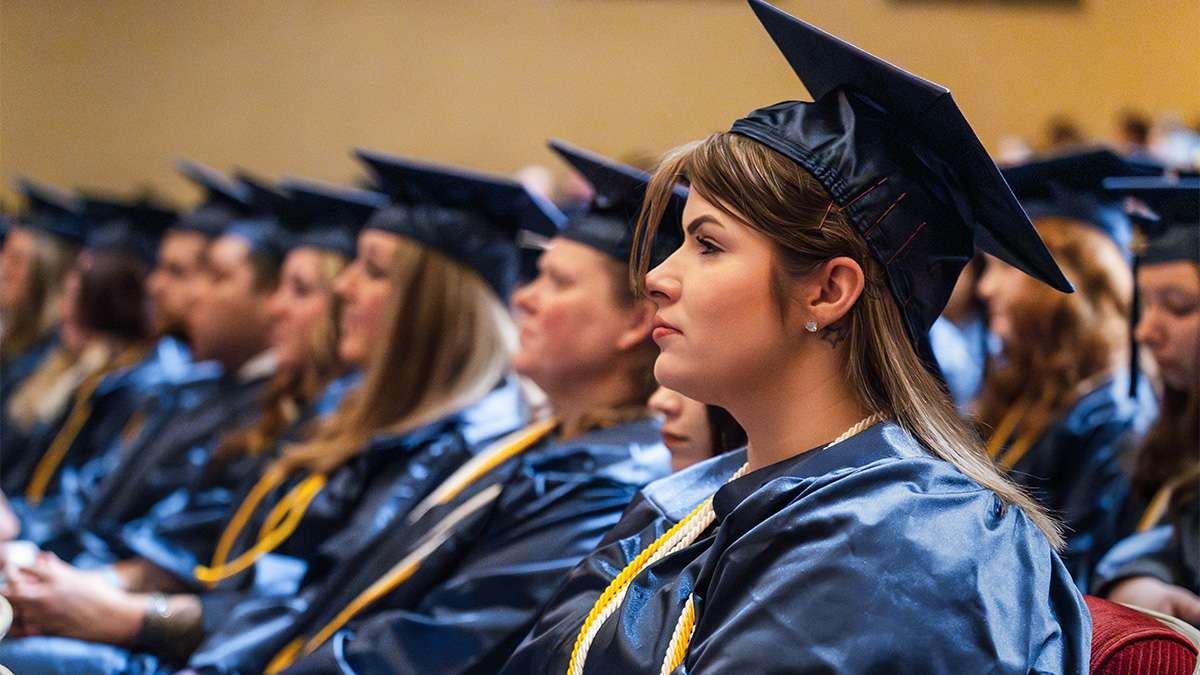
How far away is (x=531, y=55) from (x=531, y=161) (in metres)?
0.63

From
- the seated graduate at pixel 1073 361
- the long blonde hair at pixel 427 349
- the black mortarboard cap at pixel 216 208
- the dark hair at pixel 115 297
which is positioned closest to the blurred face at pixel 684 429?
the long blonde hair at pixel 427 349

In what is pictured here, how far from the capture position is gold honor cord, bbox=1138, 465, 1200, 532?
243 centimetres

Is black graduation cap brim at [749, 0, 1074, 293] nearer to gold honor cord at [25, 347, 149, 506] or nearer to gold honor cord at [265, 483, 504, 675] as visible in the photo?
gold honor cord at [265, 483, 504, 675]

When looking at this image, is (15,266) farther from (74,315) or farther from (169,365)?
(169,365)

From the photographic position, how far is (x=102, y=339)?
16.9ft

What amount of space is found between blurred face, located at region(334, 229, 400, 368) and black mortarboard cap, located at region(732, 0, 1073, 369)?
175 centimetres

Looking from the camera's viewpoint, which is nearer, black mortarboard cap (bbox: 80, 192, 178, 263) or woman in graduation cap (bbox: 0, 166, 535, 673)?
woman in graduation cap (bbox: 0, 166, 535, 673)

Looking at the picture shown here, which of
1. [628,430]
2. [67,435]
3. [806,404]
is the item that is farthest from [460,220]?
[67,435]

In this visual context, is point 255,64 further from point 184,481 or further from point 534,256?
point 534,256

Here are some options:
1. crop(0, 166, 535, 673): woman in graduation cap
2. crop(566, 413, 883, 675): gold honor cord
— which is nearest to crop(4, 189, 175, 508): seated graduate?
crop(0, 166, 535, 673): woman in graduation cap

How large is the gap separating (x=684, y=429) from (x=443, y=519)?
0.68 metres

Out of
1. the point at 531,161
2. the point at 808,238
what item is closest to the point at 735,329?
the point at 808,238

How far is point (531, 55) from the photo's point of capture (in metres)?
7.55

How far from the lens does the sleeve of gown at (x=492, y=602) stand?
2.19 metres
